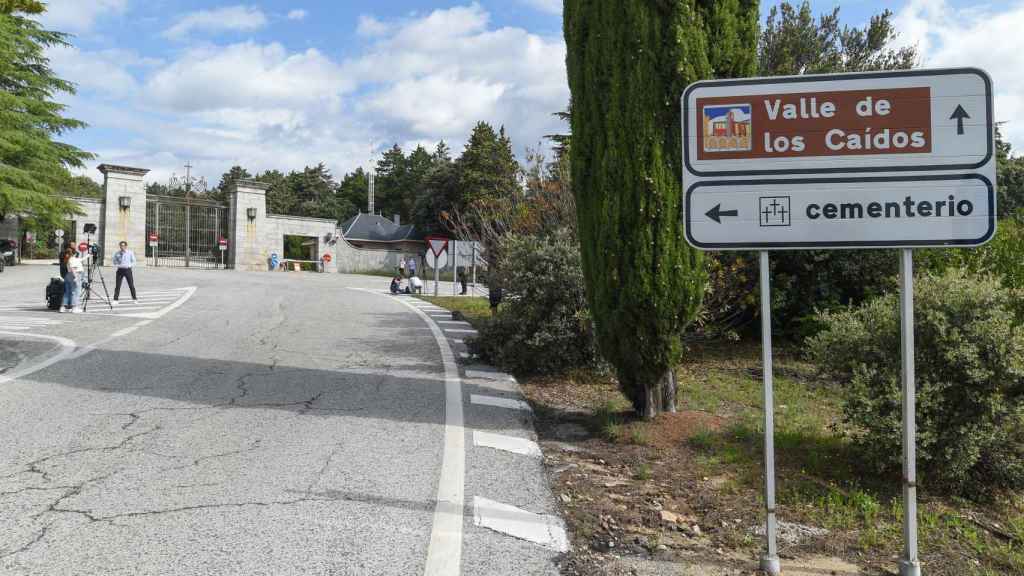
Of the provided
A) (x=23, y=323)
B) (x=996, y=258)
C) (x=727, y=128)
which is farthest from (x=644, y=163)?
(x=23, y=323)

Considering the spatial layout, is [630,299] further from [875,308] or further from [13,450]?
[13,450]

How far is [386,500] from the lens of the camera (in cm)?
452

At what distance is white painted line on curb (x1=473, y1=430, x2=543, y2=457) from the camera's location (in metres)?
5.86

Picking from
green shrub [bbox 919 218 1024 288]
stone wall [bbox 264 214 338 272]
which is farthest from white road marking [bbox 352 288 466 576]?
stone wall [bbox 264 214 338 272]

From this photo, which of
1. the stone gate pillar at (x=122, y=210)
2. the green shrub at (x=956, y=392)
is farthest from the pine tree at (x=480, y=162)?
the green shrub at (x=956, y=392)

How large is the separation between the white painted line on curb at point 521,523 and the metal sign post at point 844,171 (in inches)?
43.4

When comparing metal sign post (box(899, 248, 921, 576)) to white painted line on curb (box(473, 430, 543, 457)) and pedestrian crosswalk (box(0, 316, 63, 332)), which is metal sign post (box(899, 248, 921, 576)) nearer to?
white painted line on curb (box(473, 430, 543, 457))

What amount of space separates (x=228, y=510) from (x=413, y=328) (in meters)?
10.6

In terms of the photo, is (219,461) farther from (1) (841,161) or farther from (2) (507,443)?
(1) (841,161)

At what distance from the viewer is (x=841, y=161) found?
157 inches

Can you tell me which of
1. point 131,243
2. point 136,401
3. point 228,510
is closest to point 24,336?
point 136,401

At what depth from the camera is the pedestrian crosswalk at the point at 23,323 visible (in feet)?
43.5

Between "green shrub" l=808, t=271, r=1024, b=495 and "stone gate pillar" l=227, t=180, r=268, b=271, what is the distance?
1740 inches

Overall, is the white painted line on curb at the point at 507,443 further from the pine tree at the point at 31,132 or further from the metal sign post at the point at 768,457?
the pine tree at the point at 31,132
